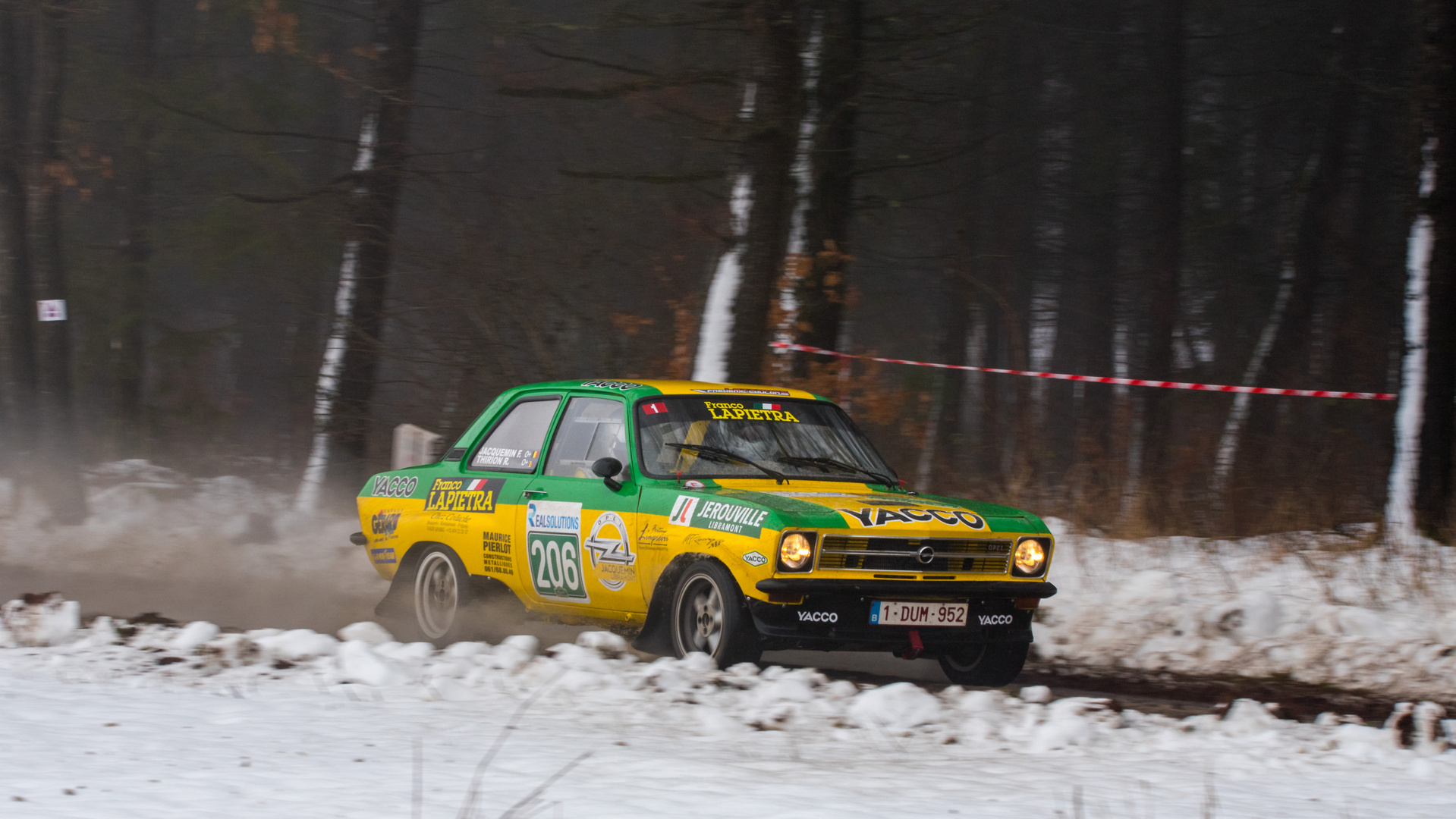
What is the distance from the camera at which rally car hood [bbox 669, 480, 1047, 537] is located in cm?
693

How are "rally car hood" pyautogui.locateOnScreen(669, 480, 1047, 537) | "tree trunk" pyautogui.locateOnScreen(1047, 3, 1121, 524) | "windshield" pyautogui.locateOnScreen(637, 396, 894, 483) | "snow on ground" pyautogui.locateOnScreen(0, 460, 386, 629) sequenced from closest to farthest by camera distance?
1. "rally car hood" pyautogui.locateOnScreen(669, 480, 1047, 537)
2. "windshield" pyautogui.locateOnScreen(637, 396, 894, 483)
3. "snow on ground" pyautogui.locateOnScreen(0, 460, 386, 629)
4. "tree trunk" pyautogui.locateOnScreen(1047, 3, 1121, 524)

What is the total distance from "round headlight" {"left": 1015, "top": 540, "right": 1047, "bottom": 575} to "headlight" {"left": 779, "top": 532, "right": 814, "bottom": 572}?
4.01ft

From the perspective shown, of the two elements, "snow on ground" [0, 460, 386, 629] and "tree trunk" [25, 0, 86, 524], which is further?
"tree trunk" [25, 0, 86, 524]

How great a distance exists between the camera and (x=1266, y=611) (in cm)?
860

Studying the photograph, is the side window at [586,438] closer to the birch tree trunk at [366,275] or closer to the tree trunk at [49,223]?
the birch tree trunk at [366,275]

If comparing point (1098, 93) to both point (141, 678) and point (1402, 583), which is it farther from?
point (141, 678)

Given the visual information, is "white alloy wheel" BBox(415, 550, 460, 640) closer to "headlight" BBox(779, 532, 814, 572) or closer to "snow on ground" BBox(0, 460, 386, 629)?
"snow on ground" BBox(0, 460, 386, 629)

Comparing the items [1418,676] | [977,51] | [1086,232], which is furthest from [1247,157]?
[1418,676]

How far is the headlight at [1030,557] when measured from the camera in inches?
293

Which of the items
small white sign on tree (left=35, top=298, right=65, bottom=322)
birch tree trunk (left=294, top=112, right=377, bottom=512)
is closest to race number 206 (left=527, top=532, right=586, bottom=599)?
birch tree trunk (left=294, top=112, right=377, bottom=512)

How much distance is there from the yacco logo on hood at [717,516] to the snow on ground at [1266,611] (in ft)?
8.46

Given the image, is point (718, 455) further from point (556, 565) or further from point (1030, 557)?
point (1030, 557)

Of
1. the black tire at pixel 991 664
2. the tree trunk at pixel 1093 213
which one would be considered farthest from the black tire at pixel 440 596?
the tree trunk at pixel 1093 213

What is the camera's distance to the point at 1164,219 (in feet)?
65.3
